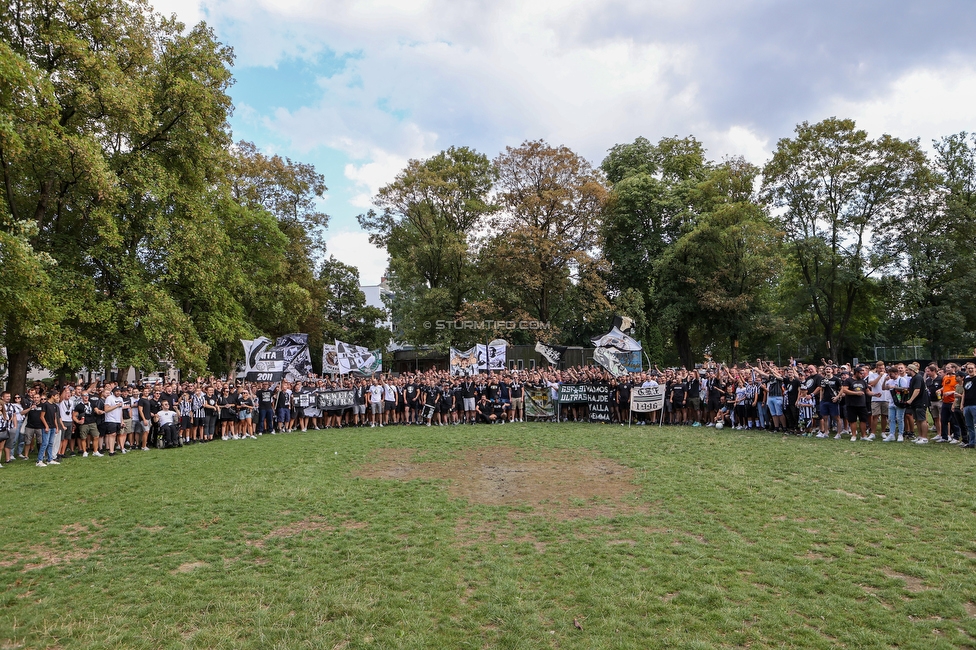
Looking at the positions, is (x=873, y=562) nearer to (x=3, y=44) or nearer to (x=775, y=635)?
(x=775, y=635)

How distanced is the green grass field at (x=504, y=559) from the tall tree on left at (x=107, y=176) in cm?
858

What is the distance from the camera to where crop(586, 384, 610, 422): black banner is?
2141cm

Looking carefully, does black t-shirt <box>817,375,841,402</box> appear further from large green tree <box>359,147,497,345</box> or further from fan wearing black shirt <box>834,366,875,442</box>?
large green tree <box>359,147,497,345</box>

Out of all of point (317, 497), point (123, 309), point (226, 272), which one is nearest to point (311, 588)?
point (317, 497)

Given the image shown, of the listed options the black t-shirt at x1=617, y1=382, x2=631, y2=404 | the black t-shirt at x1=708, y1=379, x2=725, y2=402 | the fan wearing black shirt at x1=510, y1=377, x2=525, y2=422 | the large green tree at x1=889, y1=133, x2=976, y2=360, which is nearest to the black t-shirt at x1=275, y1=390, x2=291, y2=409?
the fan wearing black shirt at x1=510, y1=377, x2=525, y2=422

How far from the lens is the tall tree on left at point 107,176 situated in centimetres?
1647

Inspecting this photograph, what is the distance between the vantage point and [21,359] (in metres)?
19.3

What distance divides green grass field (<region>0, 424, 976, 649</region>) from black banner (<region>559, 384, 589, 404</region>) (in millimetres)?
9826

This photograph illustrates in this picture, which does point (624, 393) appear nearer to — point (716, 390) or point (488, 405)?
point (716, 390)

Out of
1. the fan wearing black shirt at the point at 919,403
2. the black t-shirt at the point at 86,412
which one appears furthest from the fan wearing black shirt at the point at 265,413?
the fan wearing black shirt at the point at 919,403

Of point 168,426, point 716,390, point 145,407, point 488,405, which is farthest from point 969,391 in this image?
point 145,407

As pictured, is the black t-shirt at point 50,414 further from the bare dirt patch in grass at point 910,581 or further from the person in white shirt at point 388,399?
the bare dirt patch in grass at point 910,581

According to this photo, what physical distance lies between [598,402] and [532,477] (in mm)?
10918

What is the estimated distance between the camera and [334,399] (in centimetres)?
2148
